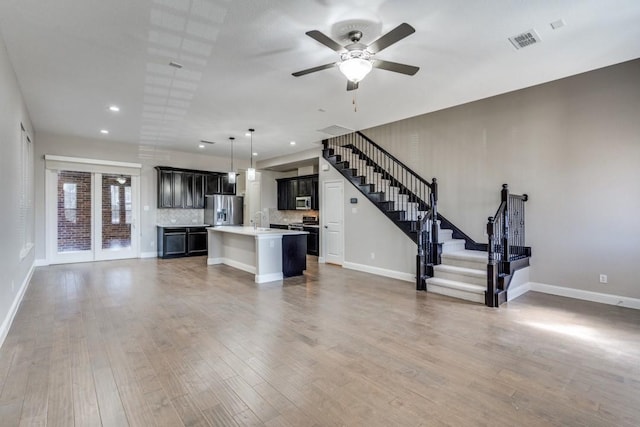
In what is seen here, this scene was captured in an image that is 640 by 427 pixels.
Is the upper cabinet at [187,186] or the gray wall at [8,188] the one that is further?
the upper cabinet at [187,186]

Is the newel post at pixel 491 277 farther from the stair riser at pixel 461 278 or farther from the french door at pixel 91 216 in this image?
the french door at pixel 91 216

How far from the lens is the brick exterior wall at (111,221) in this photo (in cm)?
790

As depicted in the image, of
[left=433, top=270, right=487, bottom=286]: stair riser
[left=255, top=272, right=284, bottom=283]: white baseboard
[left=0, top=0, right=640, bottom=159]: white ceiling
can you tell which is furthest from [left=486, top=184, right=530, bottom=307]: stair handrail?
[left=255, top=272, right=284, bottom=283]: white baseboard

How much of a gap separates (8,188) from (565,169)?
7.34 m

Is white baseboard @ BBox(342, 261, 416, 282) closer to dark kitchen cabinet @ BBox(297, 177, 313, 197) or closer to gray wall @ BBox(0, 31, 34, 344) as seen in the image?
dark kitchen cabinet @ BBox(297, 177, 313, 197)

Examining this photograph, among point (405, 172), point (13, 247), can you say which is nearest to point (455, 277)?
point (405, 172)

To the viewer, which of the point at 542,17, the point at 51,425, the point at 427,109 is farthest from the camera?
the point at 427,109

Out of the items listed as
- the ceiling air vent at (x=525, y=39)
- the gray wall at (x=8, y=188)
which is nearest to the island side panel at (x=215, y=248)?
the gray wall at (x=8, y=188)

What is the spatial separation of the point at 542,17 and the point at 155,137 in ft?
24.3

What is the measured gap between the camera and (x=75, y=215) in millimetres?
7516

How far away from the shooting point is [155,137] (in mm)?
7301

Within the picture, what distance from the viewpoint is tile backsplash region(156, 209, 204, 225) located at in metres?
8.78

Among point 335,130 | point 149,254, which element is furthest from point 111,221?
point 335,130

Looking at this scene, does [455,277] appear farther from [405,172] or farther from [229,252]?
[229,252]
